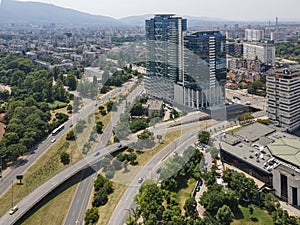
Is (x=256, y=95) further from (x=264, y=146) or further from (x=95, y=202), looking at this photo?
(x=95, y=202)

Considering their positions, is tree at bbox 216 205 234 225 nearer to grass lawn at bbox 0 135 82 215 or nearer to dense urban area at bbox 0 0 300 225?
dense urban area at bbox 0 0 300 225

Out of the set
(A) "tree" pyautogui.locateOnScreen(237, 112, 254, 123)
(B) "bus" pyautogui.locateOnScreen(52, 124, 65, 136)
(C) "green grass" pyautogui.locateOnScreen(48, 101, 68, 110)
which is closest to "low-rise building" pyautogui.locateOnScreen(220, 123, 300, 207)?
(A) "tree" pyautogui.locateOnScreen(237, 112, 254, 123)

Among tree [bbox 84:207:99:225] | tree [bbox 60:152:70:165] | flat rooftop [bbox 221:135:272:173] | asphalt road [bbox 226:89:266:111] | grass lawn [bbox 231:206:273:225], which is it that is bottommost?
grass lawn [bbox 231:206:273:225]

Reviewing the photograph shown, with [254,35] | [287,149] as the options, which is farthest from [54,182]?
[254,35]

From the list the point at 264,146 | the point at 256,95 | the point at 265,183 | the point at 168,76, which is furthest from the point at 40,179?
the point at 256,95

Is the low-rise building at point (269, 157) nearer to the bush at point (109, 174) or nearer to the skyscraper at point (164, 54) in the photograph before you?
the bush at point (109, 174)

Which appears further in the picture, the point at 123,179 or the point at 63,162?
the point at 63,162

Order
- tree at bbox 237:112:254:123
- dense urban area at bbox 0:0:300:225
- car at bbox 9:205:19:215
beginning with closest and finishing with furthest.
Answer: car at bbox 9:205:19:215 < dense urban area at bbox 0:0:300:225 < tree at bbox 237:112:254:123
